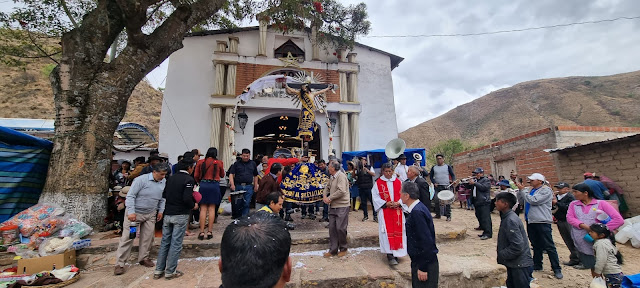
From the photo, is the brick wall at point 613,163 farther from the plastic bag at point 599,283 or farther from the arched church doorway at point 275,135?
the arched church doorway at point 275,135

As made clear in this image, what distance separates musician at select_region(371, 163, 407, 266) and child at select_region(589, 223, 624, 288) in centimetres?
229

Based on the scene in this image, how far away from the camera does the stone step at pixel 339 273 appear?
367 centimetres

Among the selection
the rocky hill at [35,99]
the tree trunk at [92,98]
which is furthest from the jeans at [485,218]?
the rocky hill at [35,99]

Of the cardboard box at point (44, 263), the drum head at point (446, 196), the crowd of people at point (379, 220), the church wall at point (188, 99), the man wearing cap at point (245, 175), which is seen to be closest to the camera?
the crowd of people at point (379, 220)

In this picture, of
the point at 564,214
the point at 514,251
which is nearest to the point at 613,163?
the point at 564,214

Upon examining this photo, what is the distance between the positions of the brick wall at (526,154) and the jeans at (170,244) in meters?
10.0

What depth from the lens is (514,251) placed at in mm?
3176

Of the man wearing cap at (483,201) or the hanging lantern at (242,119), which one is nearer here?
the man wearing cap at (483,201)

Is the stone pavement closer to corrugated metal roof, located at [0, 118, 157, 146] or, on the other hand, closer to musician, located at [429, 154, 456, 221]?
musician, located at [429, 154, 456, 221]

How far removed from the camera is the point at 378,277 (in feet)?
12.5

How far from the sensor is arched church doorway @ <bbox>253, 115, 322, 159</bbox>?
12.8m

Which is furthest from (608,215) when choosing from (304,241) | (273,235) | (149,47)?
(149,47)

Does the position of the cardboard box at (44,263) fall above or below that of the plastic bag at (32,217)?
below

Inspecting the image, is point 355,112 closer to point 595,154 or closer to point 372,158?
point 372,158
